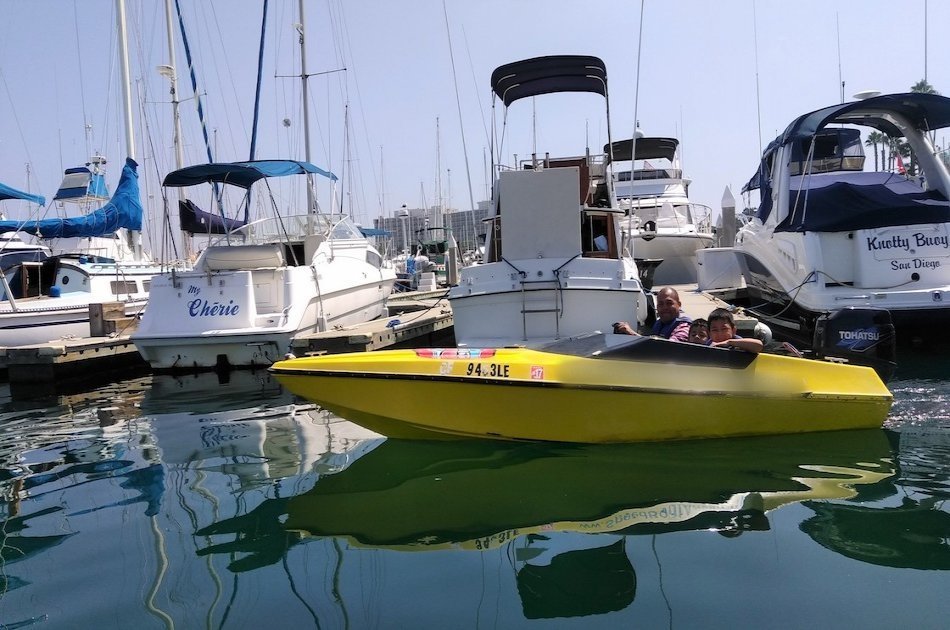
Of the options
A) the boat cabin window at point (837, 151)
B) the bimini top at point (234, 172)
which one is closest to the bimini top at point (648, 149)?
the boat cabin window at point (837, 151)

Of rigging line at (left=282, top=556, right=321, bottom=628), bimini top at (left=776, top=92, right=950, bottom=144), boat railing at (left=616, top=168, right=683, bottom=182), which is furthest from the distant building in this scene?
rigging line at (left=282, top=556, right=321, bottom=628)

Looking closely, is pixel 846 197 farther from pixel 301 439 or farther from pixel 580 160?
pixel 301 439

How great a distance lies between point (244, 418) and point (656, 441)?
4414 mm

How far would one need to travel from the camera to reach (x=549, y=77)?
959 cm

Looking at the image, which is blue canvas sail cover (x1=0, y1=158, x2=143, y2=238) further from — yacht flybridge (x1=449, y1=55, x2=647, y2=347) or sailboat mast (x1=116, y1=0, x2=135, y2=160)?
yacht flybridge (x1=449, y1=55, x2=647, y2=347)

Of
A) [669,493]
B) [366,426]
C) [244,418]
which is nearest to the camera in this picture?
[669,493]

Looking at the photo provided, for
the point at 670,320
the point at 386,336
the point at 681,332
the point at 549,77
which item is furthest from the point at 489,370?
the point at 549,77

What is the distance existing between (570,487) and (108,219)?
16.5m

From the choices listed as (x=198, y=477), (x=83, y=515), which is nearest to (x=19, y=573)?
(x=83, y=515)

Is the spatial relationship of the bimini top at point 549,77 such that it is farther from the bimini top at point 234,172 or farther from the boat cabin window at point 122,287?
the boat cabin window at point 122,287

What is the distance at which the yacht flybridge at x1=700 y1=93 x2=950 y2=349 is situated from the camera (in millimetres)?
8953

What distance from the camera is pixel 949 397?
22.3 ft

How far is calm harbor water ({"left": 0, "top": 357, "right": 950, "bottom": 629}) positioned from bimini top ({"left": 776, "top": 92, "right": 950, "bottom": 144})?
17.1ft

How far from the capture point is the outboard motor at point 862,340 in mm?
6285
